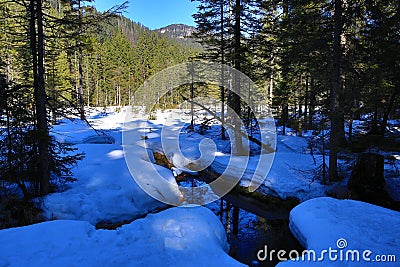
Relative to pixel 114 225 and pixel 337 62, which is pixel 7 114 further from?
pixel 337 62

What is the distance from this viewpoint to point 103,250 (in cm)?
520

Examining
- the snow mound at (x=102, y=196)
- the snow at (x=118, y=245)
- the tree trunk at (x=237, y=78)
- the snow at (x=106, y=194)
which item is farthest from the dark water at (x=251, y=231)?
the tree trunk at (x=237, y=78)

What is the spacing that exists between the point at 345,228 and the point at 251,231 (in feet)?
9.40

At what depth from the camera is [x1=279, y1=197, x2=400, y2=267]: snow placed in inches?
205

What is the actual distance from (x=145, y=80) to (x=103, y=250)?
55888 mm

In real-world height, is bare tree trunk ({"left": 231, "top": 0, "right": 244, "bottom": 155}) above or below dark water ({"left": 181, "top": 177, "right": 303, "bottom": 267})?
above

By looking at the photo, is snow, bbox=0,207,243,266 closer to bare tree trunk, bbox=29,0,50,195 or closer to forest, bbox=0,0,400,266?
forest, bbox=0,0,400,266

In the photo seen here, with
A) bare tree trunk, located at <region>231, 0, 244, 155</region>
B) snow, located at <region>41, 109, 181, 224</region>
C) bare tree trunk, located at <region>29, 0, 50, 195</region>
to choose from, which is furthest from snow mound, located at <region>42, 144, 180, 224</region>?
bare tree trunk, located at <region>231, 0, 244, 155</region>

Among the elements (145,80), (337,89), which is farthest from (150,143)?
(145,80)

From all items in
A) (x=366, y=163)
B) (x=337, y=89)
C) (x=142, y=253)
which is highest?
(x=337, y=89)

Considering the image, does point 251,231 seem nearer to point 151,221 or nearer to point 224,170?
point 151,221

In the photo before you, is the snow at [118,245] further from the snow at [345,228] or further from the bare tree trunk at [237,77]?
the bare tree trunk at [237,77]

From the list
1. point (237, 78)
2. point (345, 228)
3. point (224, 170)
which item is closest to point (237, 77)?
point (237, 78)

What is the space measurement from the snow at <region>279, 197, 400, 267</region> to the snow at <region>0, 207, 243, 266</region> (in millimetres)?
1772
